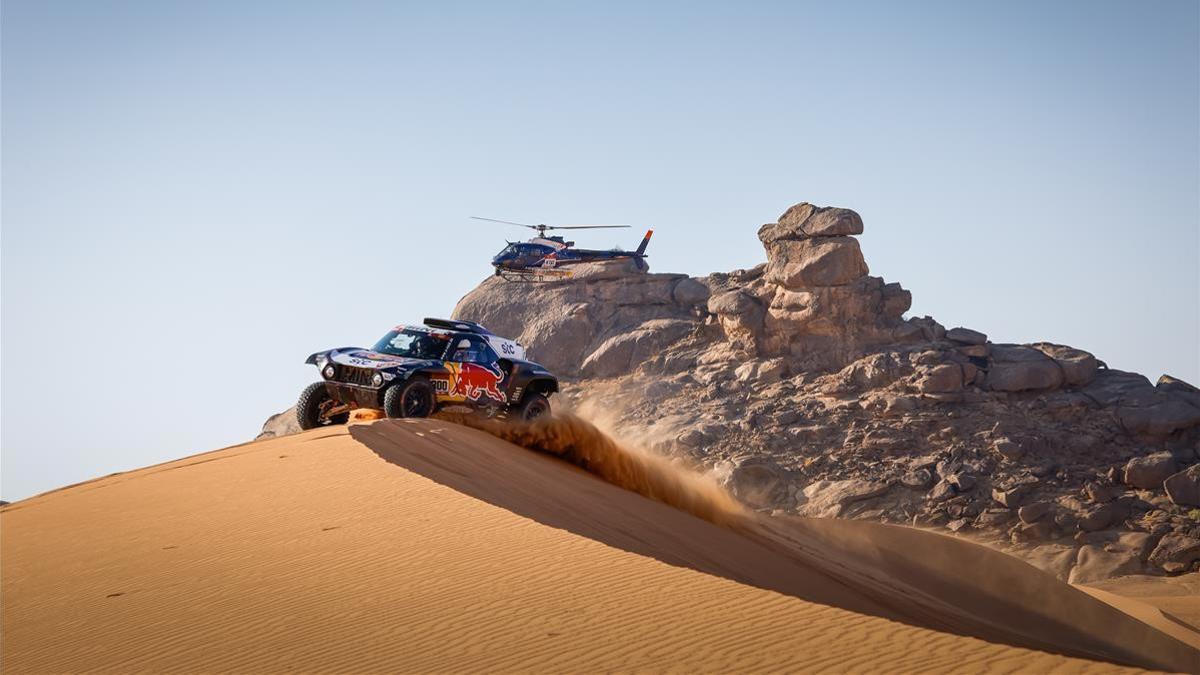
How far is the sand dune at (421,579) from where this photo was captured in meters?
8.47

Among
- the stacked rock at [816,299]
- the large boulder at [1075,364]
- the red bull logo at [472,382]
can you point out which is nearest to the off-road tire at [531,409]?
the red bull logo at [472,382]

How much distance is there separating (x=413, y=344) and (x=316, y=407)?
197 centimetres

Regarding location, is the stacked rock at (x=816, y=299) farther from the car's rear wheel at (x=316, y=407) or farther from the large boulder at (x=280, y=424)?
the car's rear wheel at (x=316, y=407)

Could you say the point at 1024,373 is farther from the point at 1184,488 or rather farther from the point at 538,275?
the point at 538,275

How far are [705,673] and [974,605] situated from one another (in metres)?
14.6

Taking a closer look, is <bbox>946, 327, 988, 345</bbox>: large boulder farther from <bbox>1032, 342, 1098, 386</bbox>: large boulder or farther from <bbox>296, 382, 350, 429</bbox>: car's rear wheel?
<bbox>296, 382, 350, 429</bbox>: car's rear wheel

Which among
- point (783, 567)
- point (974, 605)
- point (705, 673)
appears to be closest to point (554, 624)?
point (705, 673)

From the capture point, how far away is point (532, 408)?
21.4 m

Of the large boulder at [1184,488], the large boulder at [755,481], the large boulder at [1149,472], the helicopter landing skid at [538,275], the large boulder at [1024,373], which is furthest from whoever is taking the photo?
the helicopter landing skid at [538,275]

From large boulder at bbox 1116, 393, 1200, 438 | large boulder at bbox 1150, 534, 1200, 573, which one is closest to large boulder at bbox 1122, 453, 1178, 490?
large boulder at bbox 1116, 393, 1200, 438

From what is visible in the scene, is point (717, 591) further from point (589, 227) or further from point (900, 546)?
point (589, 227)

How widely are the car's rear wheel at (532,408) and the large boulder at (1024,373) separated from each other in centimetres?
1928

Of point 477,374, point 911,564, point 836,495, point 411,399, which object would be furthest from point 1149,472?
point 411,399

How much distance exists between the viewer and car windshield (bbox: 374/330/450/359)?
1973 cm
